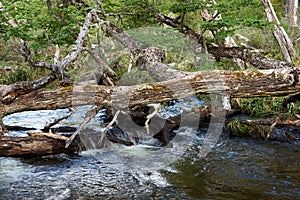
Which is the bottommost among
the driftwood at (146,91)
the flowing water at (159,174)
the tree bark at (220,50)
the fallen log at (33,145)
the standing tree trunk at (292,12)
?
the flowing water at (159,174)

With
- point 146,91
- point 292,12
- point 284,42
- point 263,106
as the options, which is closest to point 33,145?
point 146,91

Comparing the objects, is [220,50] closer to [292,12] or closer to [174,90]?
[174,90]

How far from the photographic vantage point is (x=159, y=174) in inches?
193

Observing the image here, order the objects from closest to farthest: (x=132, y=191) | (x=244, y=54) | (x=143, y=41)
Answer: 1. (x=132, y=191)
2. (x=143, y=41)
3. (x=244, y=54)

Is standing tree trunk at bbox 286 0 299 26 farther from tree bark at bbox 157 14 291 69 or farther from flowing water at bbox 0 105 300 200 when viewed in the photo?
flowing water at bbox 0 105 300 200

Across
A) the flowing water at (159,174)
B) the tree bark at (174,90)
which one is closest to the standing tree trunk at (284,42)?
the flowing water at (159,174)

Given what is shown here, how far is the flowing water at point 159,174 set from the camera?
4199mm

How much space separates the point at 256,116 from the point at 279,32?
A: 136 inches

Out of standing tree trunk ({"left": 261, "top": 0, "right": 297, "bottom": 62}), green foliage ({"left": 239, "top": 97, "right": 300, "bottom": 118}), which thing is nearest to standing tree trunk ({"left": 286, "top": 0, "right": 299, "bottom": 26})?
standing tree trunk ({"left": 261, "top": 0, "right": 297, "bottom": 62})

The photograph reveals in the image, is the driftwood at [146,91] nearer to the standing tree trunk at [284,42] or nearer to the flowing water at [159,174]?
the flowing water at [159,174]

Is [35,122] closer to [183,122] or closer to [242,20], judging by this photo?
[183,122]

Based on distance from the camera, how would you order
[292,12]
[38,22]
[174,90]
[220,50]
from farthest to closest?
[292,12] → [220,50] → [38,22] → [174,90]

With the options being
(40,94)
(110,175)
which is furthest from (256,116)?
(40,94)

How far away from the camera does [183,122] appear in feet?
25.3
